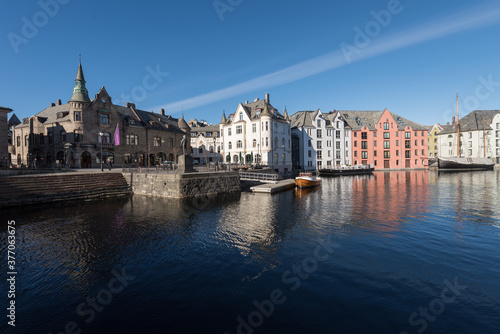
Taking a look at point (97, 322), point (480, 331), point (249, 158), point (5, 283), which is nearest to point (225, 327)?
point (97, 322)

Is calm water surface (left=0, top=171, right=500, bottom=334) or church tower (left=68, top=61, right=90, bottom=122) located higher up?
church tower (left=68, top=61, right=90, bottom=122)

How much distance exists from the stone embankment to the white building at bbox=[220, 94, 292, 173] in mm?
30179

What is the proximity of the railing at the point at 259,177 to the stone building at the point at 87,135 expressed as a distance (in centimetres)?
2159

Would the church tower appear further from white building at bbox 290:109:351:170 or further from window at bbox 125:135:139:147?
white building at bbox 290:109:351:170

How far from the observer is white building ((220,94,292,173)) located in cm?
5441

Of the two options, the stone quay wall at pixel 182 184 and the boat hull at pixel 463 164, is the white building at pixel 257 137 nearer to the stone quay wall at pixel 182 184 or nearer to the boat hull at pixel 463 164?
the stone quay wall at pixel 182 184

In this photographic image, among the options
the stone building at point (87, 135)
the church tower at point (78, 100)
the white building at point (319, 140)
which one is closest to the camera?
the church tower at point (78, 100)

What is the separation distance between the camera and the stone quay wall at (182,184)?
28797 mm

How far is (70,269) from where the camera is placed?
10.4 m

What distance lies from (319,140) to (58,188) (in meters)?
59.9

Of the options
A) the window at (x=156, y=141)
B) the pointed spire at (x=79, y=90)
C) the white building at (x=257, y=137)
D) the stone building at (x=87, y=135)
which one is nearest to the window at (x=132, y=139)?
the stone building at (x=87, y=135)

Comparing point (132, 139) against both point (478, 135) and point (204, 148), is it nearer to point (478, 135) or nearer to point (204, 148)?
point (204, 148)

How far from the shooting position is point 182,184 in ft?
93.8

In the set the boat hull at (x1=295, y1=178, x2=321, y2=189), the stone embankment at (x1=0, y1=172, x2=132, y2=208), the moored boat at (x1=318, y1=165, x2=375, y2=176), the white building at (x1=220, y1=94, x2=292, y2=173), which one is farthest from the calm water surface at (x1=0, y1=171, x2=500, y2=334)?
the moored boat at (x1=318, y1=165, x2=375, y2=176)
